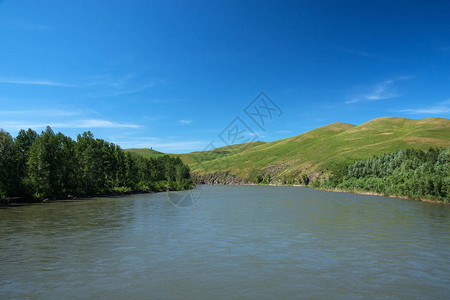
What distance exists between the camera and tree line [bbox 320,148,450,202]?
62.8m

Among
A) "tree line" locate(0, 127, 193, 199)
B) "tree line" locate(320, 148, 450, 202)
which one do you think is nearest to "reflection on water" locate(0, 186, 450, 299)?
"tree line" locate(320, 148, 450, 202)

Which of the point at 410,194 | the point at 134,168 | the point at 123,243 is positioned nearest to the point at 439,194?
the point at 410,194

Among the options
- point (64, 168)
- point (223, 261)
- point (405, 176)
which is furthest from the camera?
point (64, 168)

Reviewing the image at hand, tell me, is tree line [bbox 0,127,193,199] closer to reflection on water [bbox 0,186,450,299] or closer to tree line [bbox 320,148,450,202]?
reflection on water [bbox 0,186,450,299]

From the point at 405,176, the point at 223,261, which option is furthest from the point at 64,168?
the point at 405,176

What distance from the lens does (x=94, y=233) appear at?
2836cm

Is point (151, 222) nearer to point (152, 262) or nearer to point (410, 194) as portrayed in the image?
point (152, 262)

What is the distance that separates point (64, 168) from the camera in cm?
8019

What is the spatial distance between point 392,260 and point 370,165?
106 m

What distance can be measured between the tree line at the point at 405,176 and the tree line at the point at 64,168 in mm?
78028

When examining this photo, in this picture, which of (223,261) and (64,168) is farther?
(64,168)

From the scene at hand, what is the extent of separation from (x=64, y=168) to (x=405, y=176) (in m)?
90.2

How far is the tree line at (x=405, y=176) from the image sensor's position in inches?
2474

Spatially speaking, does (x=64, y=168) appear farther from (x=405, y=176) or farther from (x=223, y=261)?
(x=405, y=176)
